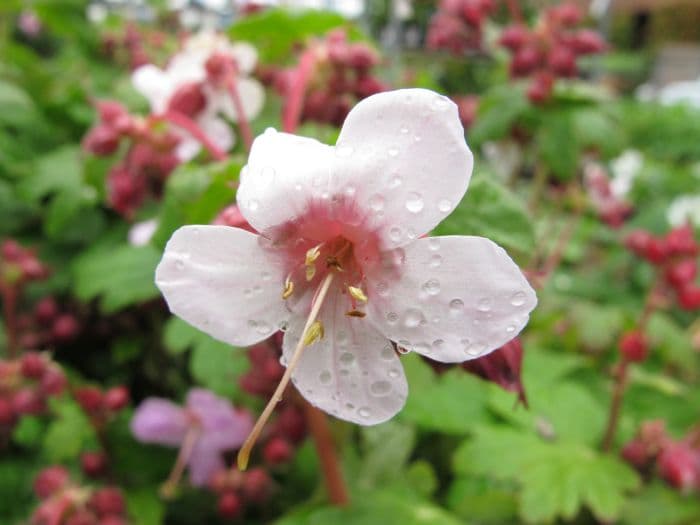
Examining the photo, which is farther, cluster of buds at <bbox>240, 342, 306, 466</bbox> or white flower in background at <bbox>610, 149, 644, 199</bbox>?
white flower in background at <bbox>610, 149, 644, 199</bbox>

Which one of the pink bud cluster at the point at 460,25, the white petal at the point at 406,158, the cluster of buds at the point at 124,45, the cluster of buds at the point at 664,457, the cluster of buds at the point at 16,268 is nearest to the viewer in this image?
the white petal at the point at 406,158

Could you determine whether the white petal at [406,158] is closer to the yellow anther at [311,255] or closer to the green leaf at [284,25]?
the yellow anther at [311,255]

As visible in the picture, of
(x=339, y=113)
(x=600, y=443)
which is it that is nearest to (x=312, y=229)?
(x=339, y=113)

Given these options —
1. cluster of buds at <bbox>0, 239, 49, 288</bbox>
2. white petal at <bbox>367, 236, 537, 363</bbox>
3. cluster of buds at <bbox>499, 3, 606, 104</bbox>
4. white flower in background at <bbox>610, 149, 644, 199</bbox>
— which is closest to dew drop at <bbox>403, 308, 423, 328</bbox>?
white petal at <bbox>367, 236, 537, 363</bbox>

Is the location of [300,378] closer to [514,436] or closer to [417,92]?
[417,92]

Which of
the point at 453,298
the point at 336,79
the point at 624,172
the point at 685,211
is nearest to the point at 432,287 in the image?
the point at 453,298

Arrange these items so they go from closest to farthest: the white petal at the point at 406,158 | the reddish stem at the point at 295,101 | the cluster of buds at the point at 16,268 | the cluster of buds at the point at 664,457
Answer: the white petal at the point at 406,158 < the reddish stem at the point at 295,101 < the cluster of buds at the point at 664,457 < the cluster of buds at the point at 16,268

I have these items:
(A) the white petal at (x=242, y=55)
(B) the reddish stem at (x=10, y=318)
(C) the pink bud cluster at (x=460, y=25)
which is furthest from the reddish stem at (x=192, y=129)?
(C) the pink bud cluster at (x=460, y=25)

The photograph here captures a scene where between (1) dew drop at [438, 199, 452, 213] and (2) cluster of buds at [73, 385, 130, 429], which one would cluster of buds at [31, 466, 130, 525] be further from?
(1) dew drop at [438, 199, 452, 213]
